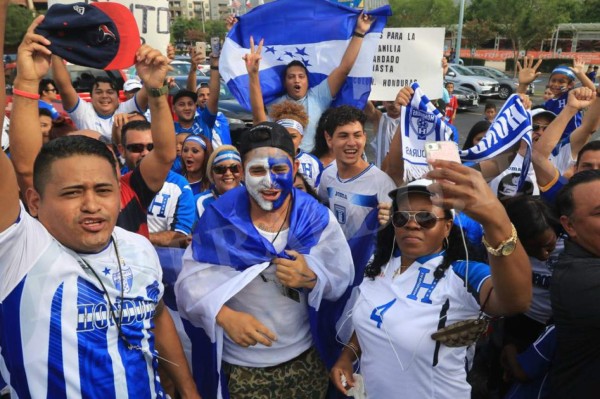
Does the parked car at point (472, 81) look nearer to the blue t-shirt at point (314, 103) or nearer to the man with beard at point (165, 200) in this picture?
the blue t-shirt at point (314, 103)

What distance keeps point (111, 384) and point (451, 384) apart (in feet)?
4.28

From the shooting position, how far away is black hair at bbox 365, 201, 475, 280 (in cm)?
196

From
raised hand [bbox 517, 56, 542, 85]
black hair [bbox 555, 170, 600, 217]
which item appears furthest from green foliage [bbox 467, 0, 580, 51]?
black hair [bbox 555, 170, 600, 217]

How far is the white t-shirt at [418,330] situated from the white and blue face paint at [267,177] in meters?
0.64

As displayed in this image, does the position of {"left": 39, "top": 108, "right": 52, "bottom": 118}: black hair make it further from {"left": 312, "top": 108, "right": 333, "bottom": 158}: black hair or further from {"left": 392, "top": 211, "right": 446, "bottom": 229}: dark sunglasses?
{"left": 392, "top": 211, "right": 446, "bottom": 229}: dark sunglasses

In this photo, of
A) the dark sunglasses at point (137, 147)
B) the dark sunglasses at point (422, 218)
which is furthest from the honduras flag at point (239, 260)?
the dark sunglasses at point (137, 147)

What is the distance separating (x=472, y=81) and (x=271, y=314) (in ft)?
67.4

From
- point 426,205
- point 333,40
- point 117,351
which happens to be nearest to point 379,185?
point 426,205

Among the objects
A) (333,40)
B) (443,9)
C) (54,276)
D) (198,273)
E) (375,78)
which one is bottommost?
(198,273)

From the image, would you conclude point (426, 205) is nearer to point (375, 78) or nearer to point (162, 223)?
point (162, 223)

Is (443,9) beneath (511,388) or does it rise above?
above

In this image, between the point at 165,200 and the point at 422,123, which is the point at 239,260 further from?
the point at 422,123

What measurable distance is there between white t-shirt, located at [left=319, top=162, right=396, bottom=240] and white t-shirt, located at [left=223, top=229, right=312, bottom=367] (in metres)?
0.73

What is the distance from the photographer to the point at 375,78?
4.75 metres
